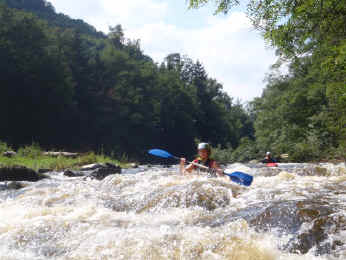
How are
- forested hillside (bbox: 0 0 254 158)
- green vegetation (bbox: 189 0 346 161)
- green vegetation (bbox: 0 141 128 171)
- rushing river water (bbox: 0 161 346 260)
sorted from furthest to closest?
forested hillside (bbox: 0 0 254 158), green vegetation (bbox: 0 141 128 171), green vegetation (bbox: 189 0 346 161), rushing river water (bbox: 0 161 346 260)

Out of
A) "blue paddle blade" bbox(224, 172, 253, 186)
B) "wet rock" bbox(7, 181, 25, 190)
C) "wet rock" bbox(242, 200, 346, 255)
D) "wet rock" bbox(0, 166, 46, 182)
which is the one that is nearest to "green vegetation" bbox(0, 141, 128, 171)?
"wet rock" bbox(0, 166, 46, 182)

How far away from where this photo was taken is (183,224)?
4.01 m

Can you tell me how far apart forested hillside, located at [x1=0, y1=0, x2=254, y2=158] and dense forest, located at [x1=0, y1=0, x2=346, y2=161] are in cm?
10

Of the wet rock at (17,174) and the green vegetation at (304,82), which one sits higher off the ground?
the green vegetation at (304,82)

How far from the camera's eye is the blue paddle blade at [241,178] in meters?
6.12

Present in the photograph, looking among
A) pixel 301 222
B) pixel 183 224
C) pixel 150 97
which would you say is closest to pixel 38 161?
pixel 183 224

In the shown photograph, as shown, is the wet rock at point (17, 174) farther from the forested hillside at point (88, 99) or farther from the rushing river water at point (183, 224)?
the forested hillside at point (88, 99)

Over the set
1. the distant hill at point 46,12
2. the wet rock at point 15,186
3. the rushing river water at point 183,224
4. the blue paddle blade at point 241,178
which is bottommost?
the wet rock at point 15,186

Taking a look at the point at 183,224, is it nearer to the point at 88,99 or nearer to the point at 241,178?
the point at 241,178

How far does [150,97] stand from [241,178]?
45.0m

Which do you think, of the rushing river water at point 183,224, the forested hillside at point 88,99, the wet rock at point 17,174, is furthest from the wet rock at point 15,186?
the forested hillside at point 88,99

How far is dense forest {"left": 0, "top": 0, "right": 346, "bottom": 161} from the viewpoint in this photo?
5.97 m

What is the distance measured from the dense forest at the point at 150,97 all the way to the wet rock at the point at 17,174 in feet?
19.6

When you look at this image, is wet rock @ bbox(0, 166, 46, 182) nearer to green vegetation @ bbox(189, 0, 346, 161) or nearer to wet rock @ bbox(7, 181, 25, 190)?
wet rock @ bbox(7, 181, 25, 190)
